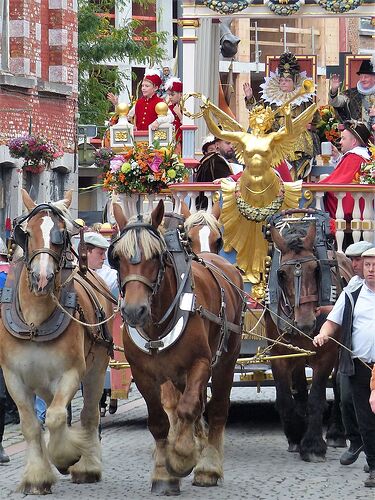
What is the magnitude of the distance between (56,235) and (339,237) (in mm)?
4561

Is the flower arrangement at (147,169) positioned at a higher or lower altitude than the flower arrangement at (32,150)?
lower

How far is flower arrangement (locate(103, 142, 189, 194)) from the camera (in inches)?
643

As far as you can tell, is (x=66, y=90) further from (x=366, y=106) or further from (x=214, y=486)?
(x=214, y=486)

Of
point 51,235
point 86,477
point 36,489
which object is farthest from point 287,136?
point 36,489

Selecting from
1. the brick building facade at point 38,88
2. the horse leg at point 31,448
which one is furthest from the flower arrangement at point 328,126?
the brick building facade at point 38,88

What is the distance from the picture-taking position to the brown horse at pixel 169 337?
11.7 m

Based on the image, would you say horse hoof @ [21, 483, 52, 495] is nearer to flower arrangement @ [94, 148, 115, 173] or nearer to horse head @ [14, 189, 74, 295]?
horse head @ [14, 189, 74, 295]

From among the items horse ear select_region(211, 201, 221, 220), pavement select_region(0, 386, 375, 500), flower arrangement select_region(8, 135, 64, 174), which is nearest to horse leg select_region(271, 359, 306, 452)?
pavement select_region(0, 386, 375, 500)

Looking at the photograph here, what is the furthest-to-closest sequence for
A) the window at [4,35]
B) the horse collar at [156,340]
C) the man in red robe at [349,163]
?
the window at [4,35]
the man in red robe at [349,163]
the horse collar at [156,340]

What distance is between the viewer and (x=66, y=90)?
37.8 m

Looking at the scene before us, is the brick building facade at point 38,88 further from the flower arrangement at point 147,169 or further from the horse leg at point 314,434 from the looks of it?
the horse leg at point 314,434

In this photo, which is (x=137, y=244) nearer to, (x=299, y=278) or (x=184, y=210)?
(x=299, y=278)

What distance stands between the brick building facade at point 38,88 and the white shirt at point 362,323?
21305 millimetres

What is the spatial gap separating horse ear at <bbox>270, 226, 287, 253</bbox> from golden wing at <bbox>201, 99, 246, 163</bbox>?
1.33m
